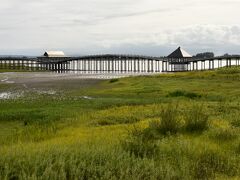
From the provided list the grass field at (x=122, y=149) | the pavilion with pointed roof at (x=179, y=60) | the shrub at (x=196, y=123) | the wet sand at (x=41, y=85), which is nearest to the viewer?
the grass field at (x=122, y=149)

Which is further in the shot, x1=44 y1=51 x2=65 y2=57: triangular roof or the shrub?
x1=44 y1=51 x2=65 y2=57: triangular roof

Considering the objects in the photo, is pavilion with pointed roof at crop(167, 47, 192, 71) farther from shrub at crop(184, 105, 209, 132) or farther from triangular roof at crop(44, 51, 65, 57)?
shrub at crop(184, 105, 209, 132)

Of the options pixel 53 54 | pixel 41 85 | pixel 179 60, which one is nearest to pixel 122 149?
pixel 41 85

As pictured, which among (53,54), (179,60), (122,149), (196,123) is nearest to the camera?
(122,149)

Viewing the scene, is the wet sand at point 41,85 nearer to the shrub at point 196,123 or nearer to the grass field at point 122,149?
the grass field at point 122,149

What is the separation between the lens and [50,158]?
8.05 metres

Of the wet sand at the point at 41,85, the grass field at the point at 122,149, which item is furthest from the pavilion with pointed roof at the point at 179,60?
the grass field at the point at 122,149

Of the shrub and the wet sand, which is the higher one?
the shrub

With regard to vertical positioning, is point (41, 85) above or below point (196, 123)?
below

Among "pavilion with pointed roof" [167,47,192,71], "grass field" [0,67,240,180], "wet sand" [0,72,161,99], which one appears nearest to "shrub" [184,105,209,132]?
"grass field" [0,67,240,180]

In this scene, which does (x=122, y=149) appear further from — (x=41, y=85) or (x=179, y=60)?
(x=179, y=60)

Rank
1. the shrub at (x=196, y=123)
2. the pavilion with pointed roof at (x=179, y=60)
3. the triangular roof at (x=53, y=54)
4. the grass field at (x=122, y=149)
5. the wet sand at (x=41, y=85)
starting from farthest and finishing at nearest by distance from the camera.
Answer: the triangular roof at (x=53, y=54)
the pavilion with pointed roof at (x=179, y=60)
the wet sand at (x=41, y=85)
the shrub at (x=196, y=123)
the grass field at (x=122, y=149)

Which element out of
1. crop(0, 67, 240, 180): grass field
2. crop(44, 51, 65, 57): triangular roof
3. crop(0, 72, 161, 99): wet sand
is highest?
crop(44, 51, 65, 57): triangular roof

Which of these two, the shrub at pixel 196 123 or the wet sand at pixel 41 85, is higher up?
the shrub at pixel 196 123
